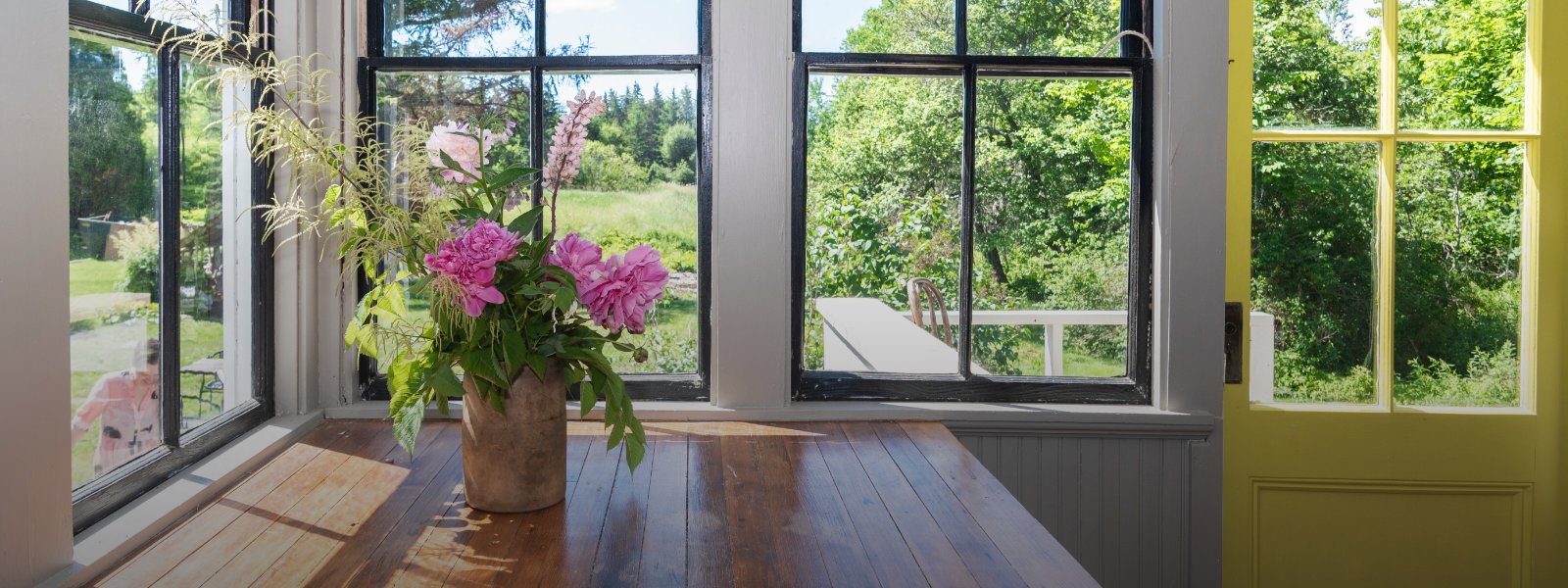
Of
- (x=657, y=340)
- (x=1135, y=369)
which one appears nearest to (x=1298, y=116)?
(x=1135, y=369)

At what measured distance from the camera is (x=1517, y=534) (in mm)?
2146

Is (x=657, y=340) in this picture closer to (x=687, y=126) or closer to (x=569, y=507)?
(x=687, y=126)

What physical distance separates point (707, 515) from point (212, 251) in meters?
1.04

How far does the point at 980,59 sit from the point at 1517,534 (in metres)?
1.53

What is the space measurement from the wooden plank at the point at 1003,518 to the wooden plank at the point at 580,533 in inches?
22.0

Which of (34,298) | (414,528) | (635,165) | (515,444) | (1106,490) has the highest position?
(635,165)

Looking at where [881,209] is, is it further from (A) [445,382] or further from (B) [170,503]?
(B) [170,503]

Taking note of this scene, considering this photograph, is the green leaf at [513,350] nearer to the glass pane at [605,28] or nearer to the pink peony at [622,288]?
the pink peony at [622,288]

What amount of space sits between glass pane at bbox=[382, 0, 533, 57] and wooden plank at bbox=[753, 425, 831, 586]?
1.02 metres

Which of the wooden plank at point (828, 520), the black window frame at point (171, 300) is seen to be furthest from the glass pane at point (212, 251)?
the wooden plank at point (828, 520)

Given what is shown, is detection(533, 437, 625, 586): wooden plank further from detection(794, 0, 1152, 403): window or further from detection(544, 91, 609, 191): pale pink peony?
detection(794, 0, 1152, 403): window

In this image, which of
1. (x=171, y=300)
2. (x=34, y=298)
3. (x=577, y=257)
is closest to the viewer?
(x=34, y=298)

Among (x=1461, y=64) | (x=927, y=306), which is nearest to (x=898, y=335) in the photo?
(x=927, y=306)

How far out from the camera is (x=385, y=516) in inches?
58.5
